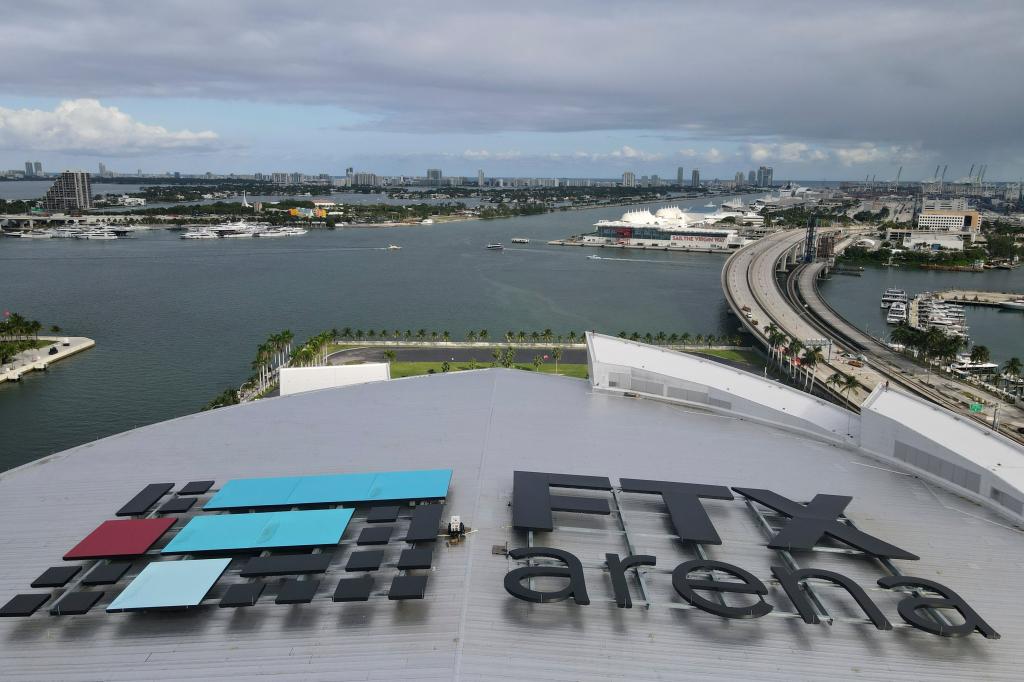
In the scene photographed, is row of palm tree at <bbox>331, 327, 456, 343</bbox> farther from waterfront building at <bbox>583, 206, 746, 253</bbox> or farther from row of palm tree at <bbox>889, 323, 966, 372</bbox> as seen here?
waterfront building at <bbox>583, 206, 746, 253</bbox>

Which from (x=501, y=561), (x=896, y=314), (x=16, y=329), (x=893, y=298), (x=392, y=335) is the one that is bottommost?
(x=392, y=335)

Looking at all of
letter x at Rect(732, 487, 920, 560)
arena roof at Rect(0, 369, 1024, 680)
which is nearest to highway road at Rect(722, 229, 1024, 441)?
arena roof at Rect(0, 369, 1024, 680)

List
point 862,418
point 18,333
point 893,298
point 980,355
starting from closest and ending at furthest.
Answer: point 862,418 < point 980,355 < point 18,333 < point 893,298

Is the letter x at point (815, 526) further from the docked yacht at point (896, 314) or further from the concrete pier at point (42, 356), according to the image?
the docked yacht at point (896, 314)

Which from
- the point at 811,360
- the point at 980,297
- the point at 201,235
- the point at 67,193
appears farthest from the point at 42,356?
the point at 67,193

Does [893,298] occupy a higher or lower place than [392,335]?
higher

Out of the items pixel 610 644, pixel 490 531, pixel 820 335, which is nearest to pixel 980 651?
pixel 610 644

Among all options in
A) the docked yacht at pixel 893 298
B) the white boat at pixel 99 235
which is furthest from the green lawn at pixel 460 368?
the white boat at pixel 99 235

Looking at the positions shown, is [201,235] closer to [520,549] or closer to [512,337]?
[512,337]
